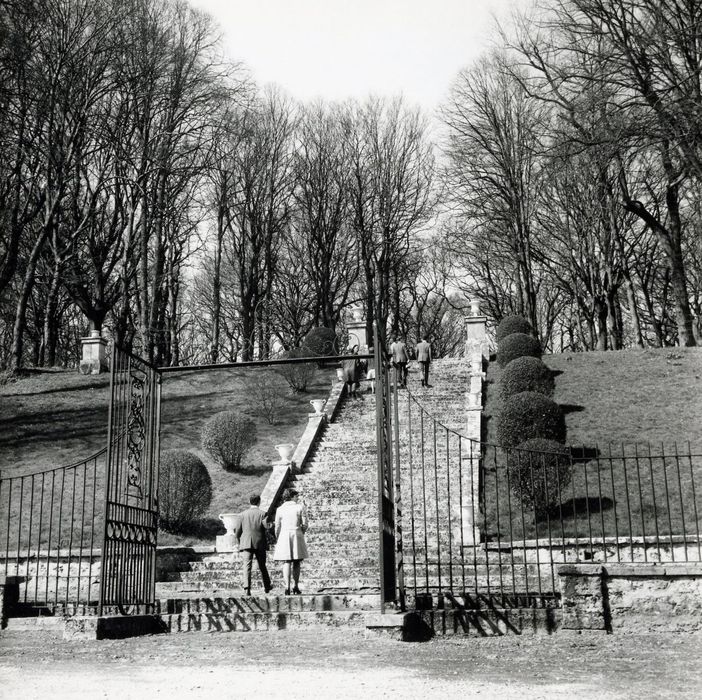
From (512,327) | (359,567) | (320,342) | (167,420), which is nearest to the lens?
(359,567)

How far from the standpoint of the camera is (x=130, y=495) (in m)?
9.79

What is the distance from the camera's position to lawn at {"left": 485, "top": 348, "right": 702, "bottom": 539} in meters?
13.8

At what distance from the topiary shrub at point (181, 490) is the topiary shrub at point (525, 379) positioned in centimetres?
903

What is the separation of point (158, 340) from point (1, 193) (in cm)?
1258

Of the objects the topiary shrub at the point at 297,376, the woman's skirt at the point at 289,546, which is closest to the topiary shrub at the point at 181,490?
the woman's skirt at the point at 289,546

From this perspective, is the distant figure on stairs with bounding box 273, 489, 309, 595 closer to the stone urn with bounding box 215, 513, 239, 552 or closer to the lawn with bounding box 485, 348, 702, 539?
the stone urn with bounding box 215, 513, 239, 552

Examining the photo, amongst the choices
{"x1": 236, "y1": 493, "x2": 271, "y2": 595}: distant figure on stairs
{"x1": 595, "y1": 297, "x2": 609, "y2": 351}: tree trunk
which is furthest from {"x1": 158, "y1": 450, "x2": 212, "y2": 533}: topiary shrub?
{"x1": 595, "y1": 297, "x2": 609, "y2": 351}: tree trunk

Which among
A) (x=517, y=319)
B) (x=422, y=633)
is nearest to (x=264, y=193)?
(x=517, y=319)

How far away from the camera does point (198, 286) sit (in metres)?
40.4

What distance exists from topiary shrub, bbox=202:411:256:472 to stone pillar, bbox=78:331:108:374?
9.20m

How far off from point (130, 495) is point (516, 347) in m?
17.0

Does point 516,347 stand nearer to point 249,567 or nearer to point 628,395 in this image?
point 628,395

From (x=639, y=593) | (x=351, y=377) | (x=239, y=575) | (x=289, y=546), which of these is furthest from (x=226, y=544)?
(x=351, y=377)

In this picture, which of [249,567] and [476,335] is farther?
[476,335]
